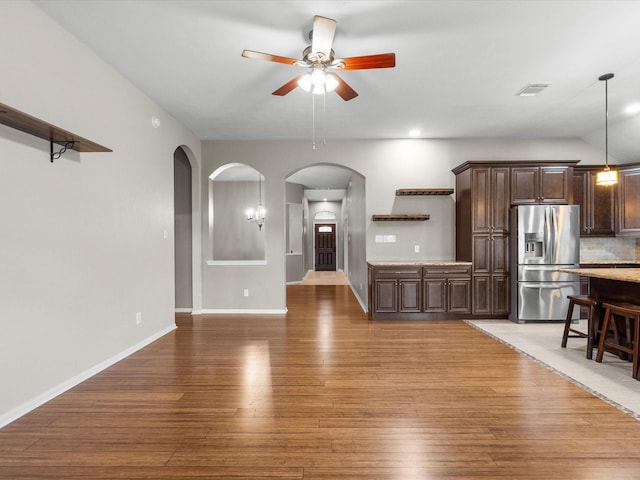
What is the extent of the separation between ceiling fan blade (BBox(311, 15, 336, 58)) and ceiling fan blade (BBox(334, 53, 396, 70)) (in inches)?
5.1

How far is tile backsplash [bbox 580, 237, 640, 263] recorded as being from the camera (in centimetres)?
577

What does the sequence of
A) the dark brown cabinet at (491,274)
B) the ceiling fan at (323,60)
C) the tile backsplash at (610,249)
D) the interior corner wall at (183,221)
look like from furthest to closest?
1. the interior corner wall at (183,221)
2. the tile backsplash at (610,249)
3. the dark brown cabinet at (491,274)
4. the ceiling fan at (323,60)

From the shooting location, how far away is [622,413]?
241 cm

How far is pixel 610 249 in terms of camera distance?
581 cm

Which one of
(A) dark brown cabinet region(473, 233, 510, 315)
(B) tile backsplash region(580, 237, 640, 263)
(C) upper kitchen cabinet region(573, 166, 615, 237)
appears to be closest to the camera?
(A) dark brown cabinet region(473, 233, 510, 315)

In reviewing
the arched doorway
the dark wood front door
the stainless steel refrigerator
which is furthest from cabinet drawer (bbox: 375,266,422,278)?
the dark wood front door

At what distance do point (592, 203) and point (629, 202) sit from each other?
49 cm

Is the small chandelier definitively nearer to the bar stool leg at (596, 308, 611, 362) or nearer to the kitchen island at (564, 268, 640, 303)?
the kitchen island at (564, 268, 640, 303)

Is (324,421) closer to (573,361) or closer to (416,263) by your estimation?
(573,361)

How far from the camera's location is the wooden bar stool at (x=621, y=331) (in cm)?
296

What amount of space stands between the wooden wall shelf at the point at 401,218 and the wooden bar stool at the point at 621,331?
273 cm

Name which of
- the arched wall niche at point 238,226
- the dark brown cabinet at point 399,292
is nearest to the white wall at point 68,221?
the dark brown cabinet at point 399,292

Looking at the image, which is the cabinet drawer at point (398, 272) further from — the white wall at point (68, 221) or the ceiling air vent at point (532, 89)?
the white wall at point (68, 221)

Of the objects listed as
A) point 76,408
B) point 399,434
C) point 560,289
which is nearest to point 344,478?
point 399,434
